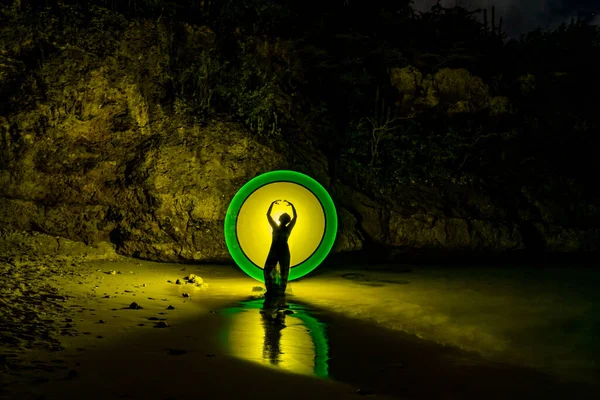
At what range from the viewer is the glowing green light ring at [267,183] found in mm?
7883

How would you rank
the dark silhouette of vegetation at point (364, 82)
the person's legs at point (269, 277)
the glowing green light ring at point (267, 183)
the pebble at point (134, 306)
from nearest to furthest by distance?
1. the pebble at point (134, 306)
2. the person's legs at point (269, 277)
3. the glowing green light ring at point (267, 183)
4. the dark silhouette of vegetation at point (364, 82)

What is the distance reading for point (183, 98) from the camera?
10.7m

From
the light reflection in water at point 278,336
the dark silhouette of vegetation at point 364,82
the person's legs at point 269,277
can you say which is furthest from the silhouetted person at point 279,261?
the dark silhouette of vegetation at point 364,82

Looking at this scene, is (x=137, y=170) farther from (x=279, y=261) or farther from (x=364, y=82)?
(x=364, y=82)

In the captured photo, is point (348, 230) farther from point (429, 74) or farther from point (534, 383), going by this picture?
point (534, 383)

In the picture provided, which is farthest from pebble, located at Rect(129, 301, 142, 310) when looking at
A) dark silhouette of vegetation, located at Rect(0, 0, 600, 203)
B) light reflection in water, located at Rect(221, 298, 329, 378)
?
dark silhouette of vegetation, located at Rect(0, 0, 600, 203)

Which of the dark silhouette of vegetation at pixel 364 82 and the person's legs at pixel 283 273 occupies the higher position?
the dark silhouette of vegetation at pixel 364 82

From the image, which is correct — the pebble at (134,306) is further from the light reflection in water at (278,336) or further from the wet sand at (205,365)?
the light reflection in water at (278,336)

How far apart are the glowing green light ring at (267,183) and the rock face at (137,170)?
1.71 metres

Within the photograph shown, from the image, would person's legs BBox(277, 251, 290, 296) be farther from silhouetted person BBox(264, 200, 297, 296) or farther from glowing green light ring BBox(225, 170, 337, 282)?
glowing green light ring BBox(225, 170, 337, 282)

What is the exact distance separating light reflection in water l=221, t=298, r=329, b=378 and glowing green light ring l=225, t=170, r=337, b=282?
143 cm

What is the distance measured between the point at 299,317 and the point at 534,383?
2.49 meters

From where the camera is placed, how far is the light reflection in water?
4.15 m

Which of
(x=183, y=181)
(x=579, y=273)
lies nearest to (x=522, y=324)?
(x=579, y=273)
